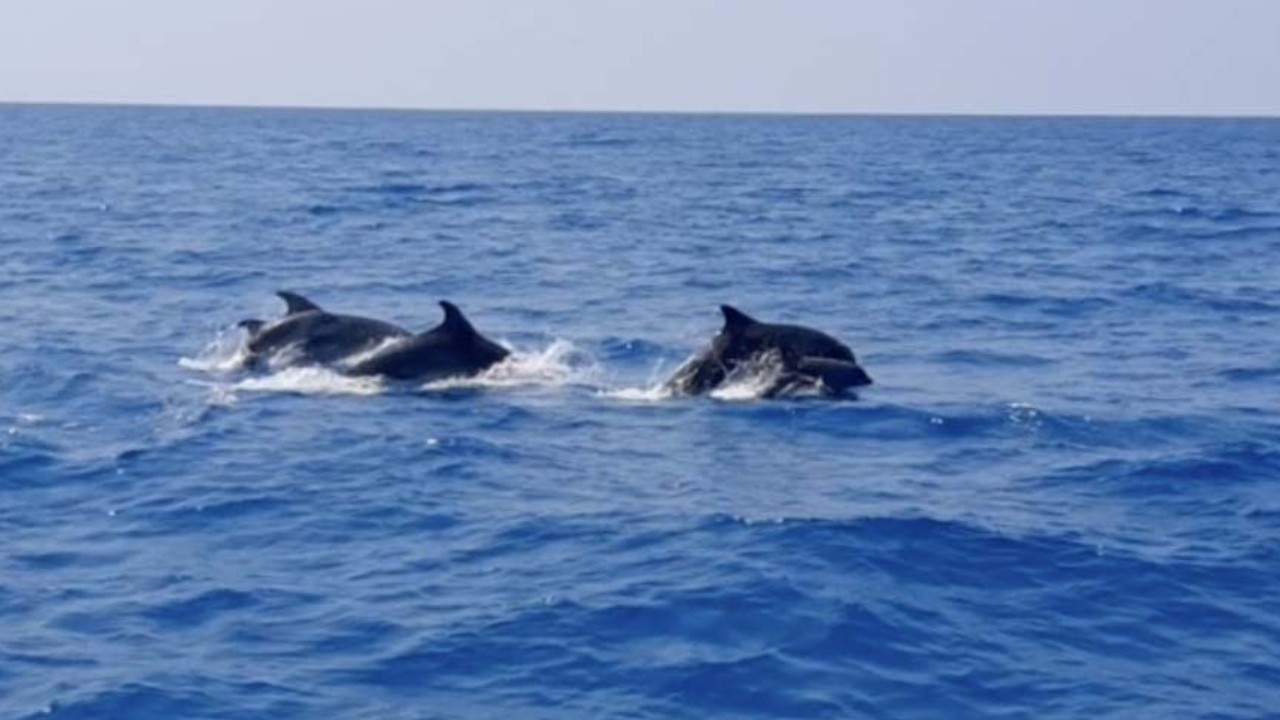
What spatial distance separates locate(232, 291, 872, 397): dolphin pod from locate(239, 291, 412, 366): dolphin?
0.04 ft

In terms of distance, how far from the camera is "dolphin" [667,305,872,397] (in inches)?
968

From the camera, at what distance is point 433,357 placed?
25.7 metres

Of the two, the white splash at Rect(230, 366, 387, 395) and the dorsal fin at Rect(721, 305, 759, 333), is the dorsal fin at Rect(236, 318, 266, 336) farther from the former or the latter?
the dorsal fin at Rect(721, 305, 759, 333)

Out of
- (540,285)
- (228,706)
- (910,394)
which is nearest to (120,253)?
(540,285)

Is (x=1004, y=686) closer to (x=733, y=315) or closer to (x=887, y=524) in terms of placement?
(x=887, y=524)

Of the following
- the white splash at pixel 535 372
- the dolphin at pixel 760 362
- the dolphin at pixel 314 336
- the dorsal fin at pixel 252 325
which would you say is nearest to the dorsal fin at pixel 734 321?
the dolphin at pixel 760 362

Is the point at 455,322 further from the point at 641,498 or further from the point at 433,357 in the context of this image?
the point at 641,498

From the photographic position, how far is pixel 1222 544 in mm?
17000

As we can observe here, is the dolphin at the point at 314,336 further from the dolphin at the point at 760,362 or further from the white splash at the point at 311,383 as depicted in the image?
the dolphin at the point at 760,362

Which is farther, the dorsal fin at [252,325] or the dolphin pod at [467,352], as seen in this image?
the dorsal fin at [252,325]

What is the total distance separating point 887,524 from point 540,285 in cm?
2117

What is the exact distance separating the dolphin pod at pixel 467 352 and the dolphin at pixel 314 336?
1 centimetres

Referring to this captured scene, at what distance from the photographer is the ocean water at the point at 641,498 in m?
13.4

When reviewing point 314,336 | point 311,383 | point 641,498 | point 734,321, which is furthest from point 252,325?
point 641,498
